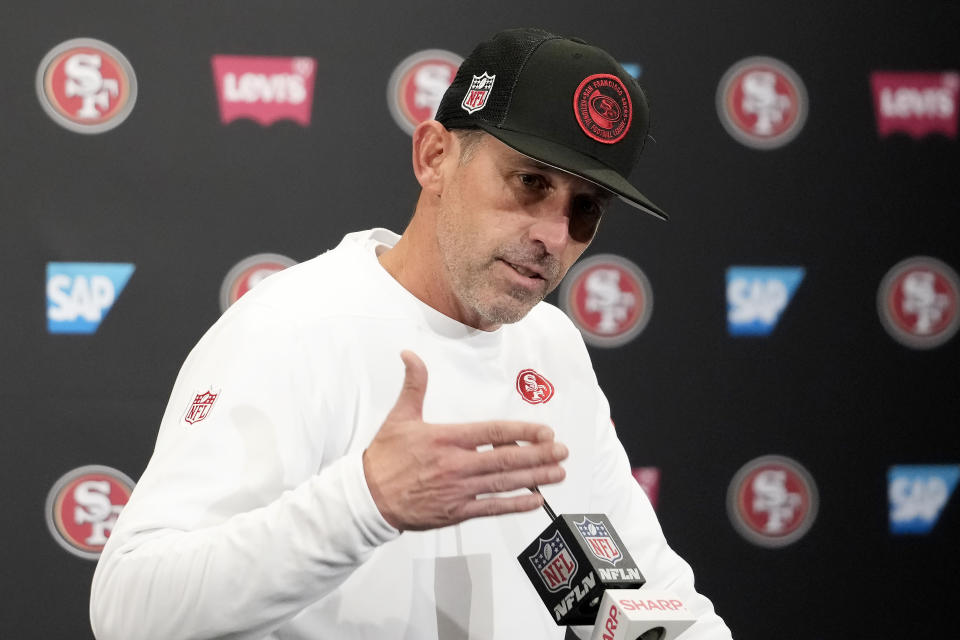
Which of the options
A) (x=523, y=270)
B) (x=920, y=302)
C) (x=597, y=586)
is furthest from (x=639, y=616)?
(x=920, y=302)

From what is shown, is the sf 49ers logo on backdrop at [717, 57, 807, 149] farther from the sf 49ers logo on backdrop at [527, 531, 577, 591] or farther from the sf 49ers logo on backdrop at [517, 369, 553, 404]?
the sf 49ers logo on backdrop at [527, 531, 577, 591]

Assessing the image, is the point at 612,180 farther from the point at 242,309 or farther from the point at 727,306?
the point at 727,306

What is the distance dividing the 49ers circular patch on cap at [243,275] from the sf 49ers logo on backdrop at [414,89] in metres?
0.39

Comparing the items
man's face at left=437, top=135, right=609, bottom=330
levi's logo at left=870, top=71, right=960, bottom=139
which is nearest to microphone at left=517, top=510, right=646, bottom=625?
man's face at left=437, top=135, right=609, bottom=330

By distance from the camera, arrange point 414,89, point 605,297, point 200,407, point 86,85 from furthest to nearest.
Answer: point 605,297
point 414,89
point 86,85
point 200,407

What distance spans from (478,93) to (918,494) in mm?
1657

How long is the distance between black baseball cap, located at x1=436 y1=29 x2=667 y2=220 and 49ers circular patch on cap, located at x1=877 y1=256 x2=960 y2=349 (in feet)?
4.32

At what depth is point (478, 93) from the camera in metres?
1.40

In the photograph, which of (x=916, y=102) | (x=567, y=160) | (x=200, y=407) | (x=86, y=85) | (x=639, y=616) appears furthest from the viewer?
(x=916, y=102)

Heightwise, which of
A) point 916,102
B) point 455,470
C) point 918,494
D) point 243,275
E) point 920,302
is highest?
point 916,102

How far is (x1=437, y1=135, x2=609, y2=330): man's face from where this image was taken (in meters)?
1.34

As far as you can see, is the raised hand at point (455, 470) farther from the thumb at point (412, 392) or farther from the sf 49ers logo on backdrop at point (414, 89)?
the sf 49ers logo on backdrop at point (414, 89)

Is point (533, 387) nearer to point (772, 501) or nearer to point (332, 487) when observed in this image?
point (332, 487)

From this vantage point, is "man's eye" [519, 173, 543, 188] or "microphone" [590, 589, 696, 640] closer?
"microphone" [590, 589, 696, 640]
